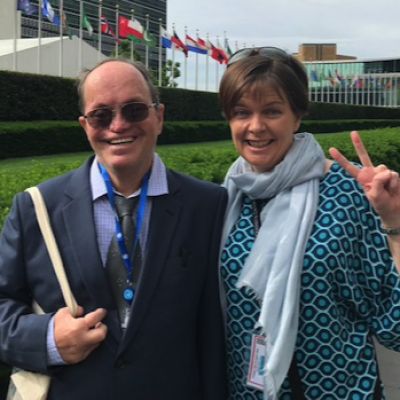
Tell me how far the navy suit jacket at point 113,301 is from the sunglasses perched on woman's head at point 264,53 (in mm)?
528

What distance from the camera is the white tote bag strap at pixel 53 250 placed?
163 cm

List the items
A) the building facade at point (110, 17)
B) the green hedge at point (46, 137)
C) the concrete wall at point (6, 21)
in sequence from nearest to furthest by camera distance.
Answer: the green hedge at point (46, 137) < the building facade at point (110, 17) < the concrete wall at point (6, 21)

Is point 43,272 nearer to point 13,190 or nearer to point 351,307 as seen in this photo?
point 351,307

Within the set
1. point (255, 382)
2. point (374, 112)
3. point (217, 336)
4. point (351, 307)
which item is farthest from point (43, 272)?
point (374, 112)

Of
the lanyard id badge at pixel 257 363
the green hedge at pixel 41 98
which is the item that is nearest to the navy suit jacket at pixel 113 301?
the lanyard id badge at pixel 257 363

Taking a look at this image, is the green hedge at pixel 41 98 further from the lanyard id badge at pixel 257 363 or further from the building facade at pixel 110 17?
the building facade at pixel 110 17

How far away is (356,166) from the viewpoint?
1.86 m

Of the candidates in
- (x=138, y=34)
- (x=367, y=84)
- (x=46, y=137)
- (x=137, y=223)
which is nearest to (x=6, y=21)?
(x=138, y=34)

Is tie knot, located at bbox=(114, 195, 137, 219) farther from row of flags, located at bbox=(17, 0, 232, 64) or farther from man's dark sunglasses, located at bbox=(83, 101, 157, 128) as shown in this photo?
row of flags, located at bbox=(17, 0, 232, 64)

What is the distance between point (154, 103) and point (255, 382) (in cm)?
95

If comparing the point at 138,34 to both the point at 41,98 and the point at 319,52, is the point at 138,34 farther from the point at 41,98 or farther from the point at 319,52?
the point at 319,52

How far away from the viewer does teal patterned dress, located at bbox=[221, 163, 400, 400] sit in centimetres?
174

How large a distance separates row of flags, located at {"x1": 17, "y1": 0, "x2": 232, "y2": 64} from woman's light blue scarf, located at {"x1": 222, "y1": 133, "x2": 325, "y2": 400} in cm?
2234

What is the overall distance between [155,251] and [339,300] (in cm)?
60
